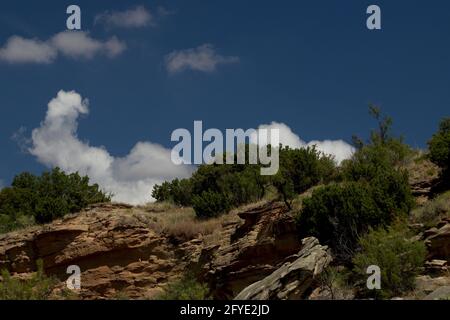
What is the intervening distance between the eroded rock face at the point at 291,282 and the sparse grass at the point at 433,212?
4.13 meters

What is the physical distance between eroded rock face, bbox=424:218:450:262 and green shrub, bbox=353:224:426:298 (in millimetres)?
578

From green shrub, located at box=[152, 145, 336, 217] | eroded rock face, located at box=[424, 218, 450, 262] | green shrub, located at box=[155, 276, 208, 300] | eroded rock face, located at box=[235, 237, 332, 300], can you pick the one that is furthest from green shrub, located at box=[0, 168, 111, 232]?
eroded rock face, located at box=[424, 218, 450, 262]

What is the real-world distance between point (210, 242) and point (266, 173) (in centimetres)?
452

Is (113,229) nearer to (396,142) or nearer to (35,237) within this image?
(35,237)

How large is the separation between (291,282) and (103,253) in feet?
45.8

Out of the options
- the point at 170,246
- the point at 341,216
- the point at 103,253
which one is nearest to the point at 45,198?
the point at 103,253

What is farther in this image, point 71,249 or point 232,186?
point 232,186

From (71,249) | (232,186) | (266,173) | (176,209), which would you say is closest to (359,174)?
(266,173)

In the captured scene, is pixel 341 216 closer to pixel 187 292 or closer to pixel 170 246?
pixel 187 292

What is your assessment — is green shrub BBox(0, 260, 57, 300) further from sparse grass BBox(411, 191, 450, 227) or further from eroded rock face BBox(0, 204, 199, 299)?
sparse grass BBox(411, 191, 450, 227)

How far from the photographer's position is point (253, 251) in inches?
907

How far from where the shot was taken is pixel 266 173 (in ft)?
94.4

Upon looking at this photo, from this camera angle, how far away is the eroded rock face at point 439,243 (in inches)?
688

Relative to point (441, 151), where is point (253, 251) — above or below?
below
